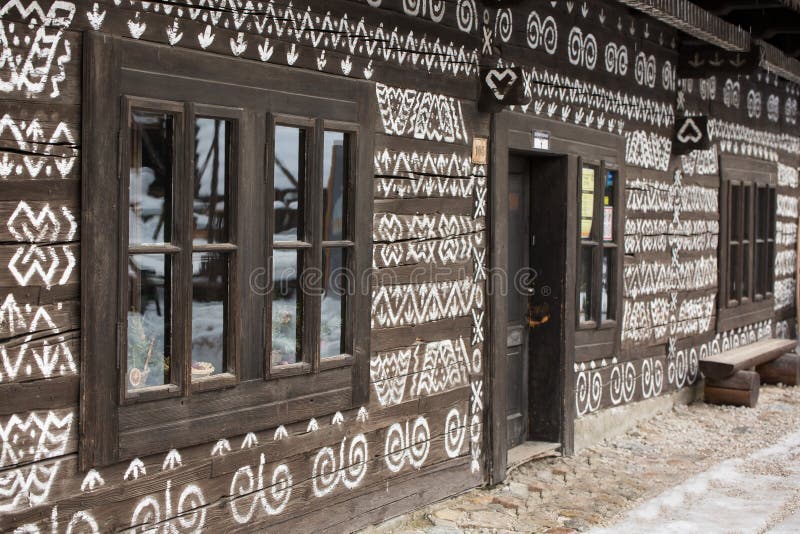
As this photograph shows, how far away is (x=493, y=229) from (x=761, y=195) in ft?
20.8

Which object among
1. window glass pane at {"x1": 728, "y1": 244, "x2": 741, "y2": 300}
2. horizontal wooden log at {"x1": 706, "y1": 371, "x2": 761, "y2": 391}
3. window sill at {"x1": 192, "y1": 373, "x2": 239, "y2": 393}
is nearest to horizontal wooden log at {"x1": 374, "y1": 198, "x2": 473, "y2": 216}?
window sill at {"x1": 192, "y1": 373, "x2": 239, "y2": 393}

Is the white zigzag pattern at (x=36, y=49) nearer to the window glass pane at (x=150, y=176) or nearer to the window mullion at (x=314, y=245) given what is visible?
the window glass pane at (x=150, y=176)

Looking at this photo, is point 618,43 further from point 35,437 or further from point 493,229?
point 35,437

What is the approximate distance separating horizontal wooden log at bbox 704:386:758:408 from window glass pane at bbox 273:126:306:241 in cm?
611

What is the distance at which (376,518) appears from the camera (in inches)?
208

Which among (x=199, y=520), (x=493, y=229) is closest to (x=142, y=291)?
(x=199, y=520)

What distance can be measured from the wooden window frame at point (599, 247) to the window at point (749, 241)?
2.92 meters

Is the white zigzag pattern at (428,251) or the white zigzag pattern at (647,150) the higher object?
the white zigzag pattern at (647,150)

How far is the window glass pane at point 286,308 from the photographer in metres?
4.57

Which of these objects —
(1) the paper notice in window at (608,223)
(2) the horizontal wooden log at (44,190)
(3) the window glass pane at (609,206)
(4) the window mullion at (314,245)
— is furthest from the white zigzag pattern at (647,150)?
(2) the horizontal wooden log at (44,190)

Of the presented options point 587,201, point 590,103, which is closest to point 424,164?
point 587,201

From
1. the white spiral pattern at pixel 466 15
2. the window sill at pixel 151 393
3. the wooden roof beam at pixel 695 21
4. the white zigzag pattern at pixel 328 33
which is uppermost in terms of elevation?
the wooden roof beam at pixel 695 21

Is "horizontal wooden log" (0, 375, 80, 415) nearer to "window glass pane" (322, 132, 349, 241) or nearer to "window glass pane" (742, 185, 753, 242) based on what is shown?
"window glass pane" (322, 132, 349, 241)

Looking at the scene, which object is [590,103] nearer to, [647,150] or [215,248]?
[647,150]
